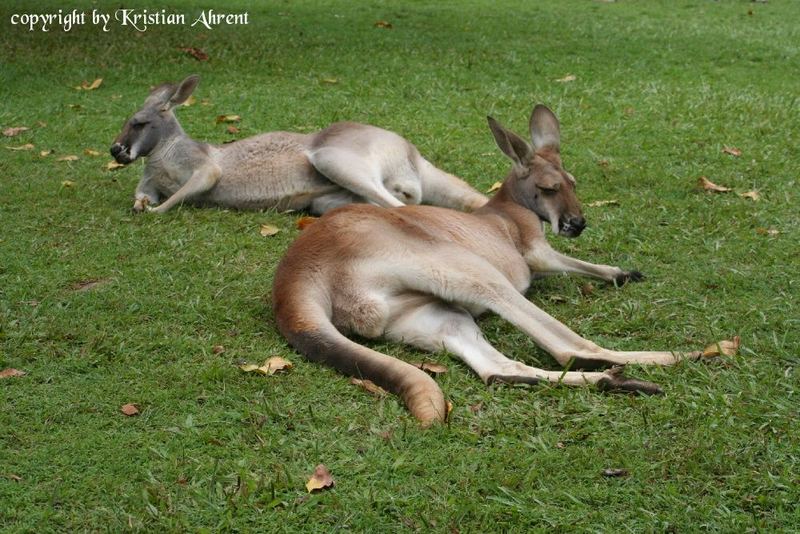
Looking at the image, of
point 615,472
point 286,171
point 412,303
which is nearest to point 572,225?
point 412,303

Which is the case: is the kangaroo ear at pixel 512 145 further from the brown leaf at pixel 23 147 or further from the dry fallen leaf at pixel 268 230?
the brown leaf at pixel 23 147

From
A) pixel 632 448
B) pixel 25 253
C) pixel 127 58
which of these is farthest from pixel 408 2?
pixel 632 448

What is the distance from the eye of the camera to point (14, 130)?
9094 millimetres

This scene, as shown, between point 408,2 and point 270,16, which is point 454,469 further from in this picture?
point 408,2

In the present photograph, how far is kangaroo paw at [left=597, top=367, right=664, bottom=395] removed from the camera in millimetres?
4090

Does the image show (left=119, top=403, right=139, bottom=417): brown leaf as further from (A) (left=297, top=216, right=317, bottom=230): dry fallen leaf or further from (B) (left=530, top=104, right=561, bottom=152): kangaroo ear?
(B) (left=530, top=104, right=561, bottom=152): kangaroo ear

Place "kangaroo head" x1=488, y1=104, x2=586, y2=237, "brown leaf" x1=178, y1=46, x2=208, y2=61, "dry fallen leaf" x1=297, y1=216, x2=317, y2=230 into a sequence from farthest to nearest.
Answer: "brown leaf" x1=178, y1=46, x2=208, y2=61 → "dry fallen leaf" x1=297, y1=216, x2=317, y2=230 → "kangaroo head" x1=488, y1=104, x2=586, y2=237

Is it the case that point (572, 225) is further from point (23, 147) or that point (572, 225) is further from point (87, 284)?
point (23, 147)

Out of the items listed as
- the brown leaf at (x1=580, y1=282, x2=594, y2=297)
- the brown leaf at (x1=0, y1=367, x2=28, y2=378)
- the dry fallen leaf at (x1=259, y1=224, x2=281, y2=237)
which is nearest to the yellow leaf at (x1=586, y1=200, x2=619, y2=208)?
the brown leaf at (x1=580, y1=282, x2=594, y2=297)

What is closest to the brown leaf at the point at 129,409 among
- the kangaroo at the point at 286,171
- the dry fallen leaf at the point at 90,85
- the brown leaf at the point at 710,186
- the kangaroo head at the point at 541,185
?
the kangaroo head at the point at 541,185

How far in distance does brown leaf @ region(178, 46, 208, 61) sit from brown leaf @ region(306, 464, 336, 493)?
8710 mm

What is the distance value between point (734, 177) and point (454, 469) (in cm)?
461

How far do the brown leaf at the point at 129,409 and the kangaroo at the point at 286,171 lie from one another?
10.1 feet

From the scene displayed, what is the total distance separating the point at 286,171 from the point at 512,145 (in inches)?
81.4
